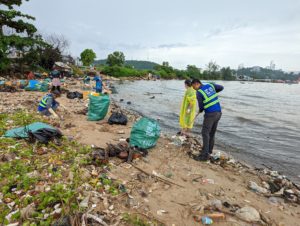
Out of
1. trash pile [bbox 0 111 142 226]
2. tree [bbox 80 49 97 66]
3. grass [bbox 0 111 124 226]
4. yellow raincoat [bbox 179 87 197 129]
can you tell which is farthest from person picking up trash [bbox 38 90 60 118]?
tree [bbox 80 49 97 66]

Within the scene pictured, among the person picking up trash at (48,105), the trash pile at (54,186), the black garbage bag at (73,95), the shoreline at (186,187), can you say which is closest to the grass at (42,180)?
the trash pile at (54,186)

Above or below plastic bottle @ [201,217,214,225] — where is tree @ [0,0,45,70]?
above

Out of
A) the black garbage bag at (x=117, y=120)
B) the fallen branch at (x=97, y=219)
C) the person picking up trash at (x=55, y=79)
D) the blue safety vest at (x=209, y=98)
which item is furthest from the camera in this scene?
the person picking up trash at (x=55, y=79)

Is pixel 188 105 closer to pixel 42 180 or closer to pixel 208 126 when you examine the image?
pixel 208 126

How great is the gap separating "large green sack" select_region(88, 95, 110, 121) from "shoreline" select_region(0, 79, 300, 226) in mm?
1588

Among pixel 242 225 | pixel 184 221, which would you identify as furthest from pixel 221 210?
pixel 184 221

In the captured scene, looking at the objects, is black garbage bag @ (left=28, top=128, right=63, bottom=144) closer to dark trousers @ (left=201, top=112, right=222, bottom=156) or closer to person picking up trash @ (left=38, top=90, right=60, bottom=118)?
person picking up trash @ (left=38, top=90, right=60, bottom=118)

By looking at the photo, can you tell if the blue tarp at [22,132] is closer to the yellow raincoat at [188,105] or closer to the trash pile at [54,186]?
the trash pile at [54,186]

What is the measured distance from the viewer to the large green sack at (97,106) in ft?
25.7

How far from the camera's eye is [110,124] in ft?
25.5

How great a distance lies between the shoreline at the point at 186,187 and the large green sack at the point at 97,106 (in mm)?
1588

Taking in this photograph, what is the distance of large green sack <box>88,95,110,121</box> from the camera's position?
7820 mm

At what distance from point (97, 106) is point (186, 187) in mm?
4891

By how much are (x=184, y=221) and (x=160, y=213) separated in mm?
372
